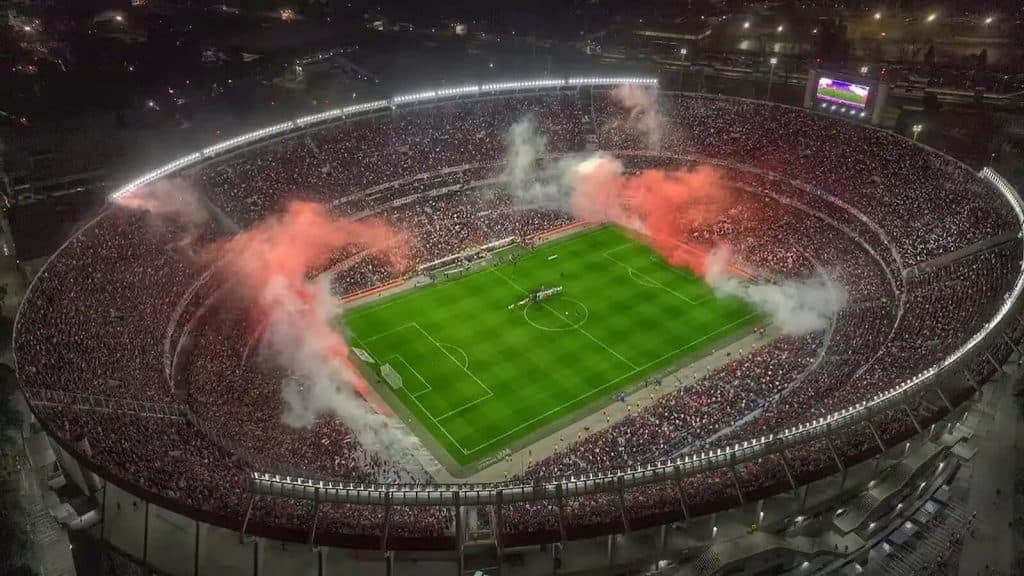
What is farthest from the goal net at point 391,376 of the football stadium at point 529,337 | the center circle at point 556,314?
the center circle at point 556,314

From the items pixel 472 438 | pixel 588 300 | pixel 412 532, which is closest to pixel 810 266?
pixel 588 300

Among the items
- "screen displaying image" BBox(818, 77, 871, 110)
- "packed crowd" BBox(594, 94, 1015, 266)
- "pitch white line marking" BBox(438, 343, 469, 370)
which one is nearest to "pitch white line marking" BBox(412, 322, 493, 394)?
"pitch white line marking" BBox(438, 343, 469, 370)

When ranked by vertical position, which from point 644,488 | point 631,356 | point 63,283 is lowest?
point 631,356

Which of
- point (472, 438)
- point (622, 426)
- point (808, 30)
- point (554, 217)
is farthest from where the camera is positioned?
point (808, 30)

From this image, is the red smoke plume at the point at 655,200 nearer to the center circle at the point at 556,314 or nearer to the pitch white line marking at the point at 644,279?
the pitch white line marking at the point at 644,279

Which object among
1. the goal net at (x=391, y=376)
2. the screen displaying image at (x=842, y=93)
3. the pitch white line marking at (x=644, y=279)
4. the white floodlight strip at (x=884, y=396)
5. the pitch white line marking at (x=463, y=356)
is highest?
the screen displaying image at (x=842, y=93)

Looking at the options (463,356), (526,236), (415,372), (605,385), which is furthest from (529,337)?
(526,236)

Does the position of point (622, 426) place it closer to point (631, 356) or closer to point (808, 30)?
point (631, 356)
